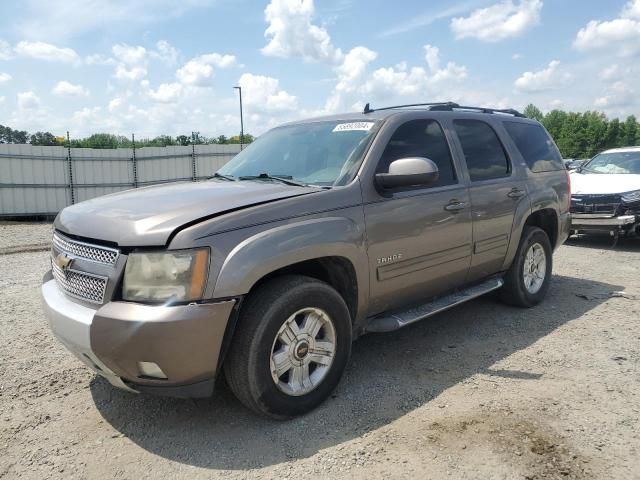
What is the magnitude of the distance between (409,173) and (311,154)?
84 centimetres

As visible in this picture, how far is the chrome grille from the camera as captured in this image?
270 centimetres

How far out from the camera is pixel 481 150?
4.55 metres

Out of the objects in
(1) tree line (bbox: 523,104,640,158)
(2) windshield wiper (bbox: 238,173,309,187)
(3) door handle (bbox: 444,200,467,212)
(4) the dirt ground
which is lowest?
(4) the dirt ground

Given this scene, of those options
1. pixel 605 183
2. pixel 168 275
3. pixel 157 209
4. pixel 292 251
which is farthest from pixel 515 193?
pixel 605 183

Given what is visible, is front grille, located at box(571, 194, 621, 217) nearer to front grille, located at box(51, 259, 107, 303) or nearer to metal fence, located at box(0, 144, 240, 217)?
front grille, located at box(51, 259, 107, 303)

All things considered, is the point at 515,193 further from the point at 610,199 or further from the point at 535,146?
the point at 610,199

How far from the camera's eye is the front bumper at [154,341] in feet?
8.26

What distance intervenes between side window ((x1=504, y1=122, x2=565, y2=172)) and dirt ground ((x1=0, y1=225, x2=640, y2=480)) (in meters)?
1.71

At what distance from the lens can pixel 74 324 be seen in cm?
272

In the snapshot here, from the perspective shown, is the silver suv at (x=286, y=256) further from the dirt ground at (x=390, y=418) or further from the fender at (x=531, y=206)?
the dirt ground at (x=390, y=418)

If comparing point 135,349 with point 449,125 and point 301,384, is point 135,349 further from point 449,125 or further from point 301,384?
point 449,125

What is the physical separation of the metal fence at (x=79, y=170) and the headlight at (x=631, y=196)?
12.8m

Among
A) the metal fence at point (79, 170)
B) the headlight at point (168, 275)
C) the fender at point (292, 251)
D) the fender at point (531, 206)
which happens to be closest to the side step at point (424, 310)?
the fender at point (292, 251)

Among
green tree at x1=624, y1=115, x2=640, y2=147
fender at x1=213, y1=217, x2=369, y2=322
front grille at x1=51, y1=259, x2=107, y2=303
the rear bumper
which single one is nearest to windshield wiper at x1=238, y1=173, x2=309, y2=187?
fender at x1=213, y1=217, x2=369, y2=322
